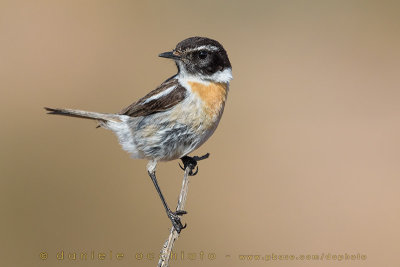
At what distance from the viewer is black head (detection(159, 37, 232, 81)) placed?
5605 millimetres

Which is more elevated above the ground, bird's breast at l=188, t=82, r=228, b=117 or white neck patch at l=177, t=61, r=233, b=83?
white neck patch at l=177, t=61, r=233, b=83

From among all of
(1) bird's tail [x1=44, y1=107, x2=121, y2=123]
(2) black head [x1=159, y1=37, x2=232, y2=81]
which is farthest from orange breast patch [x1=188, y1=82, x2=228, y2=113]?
(1) bird's tail [x1=44, y1=107, x2=121, y2=123]

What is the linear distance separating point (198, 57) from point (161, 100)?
0.54 metres

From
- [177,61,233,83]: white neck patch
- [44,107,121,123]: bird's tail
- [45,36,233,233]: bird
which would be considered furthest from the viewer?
[177,61,233,83]: white neck patch

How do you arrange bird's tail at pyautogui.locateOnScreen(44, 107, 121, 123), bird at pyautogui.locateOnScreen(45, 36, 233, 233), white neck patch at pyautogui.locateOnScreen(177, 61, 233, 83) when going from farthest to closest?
white neck patch at pyautogui.locateOnScreen(177, 61, 233, 83), bird at pyautogui.locateOnScreen(45, 36, 233, 233), bird's tail at pyautogui.locateOnScreen(44, 107, 121, 123)

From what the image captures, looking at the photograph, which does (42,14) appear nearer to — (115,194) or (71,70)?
(71,70)

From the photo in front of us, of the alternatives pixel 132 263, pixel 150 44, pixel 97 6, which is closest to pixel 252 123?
pixel 150 44

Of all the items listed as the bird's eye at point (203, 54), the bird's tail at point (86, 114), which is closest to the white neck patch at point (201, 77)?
the bird's eye at point (203, 54)

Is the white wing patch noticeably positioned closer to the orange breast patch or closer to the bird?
the bird

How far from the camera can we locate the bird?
541 cm

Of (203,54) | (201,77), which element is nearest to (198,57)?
(203,54)

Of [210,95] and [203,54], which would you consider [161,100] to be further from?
[203,54]

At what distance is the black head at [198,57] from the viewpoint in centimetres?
561

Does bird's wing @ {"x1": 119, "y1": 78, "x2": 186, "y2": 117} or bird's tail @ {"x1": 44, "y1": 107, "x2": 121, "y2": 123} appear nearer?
bird's tail @ {"x1": 44, "y1": 107, "x2": 121, "y2": 123}
